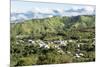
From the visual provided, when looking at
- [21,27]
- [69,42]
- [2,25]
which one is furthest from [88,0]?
[2,25]

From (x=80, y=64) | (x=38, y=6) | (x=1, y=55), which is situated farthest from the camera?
(x=80, y=64)

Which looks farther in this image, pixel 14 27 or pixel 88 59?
pixel 88 59

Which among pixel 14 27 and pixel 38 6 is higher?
pixel 38 6

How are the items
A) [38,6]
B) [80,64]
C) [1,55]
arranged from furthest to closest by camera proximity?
1. [80,64]
2. [38,6]
3. [1,55]

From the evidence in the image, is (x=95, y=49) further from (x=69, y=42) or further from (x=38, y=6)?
(x=38, y=6)

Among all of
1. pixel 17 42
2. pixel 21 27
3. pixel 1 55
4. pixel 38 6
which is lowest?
pixel 1 55

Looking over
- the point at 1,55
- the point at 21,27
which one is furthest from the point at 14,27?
the point at 1,55
